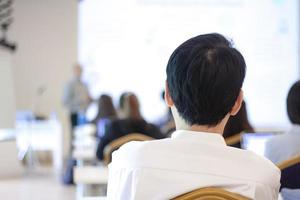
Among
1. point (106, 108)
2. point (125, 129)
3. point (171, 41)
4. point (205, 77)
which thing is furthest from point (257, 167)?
point (171, 41)

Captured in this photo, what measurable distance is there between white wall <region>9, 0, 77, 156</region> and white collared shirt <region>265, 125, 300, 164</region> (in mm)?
5915

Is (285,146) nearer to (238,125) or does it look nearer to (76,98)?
(238,125)

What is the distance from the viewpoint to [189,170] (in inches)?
51.4

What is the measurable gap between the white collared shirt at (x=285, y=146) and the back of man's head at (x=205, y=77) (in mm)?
1604

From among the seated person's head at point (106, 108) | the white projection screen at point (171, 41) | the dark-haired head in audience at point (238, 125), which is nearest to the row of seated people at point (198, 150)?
the dark-haired head in audience at point (238, 125)

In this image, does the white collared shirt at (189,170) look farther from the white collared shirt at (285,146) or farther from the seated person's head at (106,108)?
the seated person's head at (106,108)

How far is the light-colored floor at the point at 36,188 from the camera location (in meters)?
5.39

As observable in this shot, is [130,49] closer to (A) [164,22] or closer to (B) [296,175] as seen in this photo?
(A) [164,22]

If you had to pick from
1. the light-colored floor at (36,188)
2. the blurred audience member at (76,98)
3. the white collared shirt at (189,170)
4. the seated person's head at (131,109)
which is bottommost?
the light-colored floor at (36,188)

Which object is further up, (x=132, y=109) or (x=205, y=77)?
(x=205, y=77)

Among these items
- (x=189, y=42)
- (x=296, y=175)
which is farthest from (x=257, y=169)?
(x=296, y=175)

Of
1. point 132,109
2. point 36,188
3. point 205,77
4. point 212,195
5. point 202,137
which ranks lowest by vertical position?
point 36,188

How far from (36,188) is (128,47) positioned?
9.93 ft

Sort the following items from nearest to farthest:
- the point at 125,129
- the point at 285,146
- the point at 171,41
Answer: the point at 285,146 < the point at 125,129 < the point at 171,41
